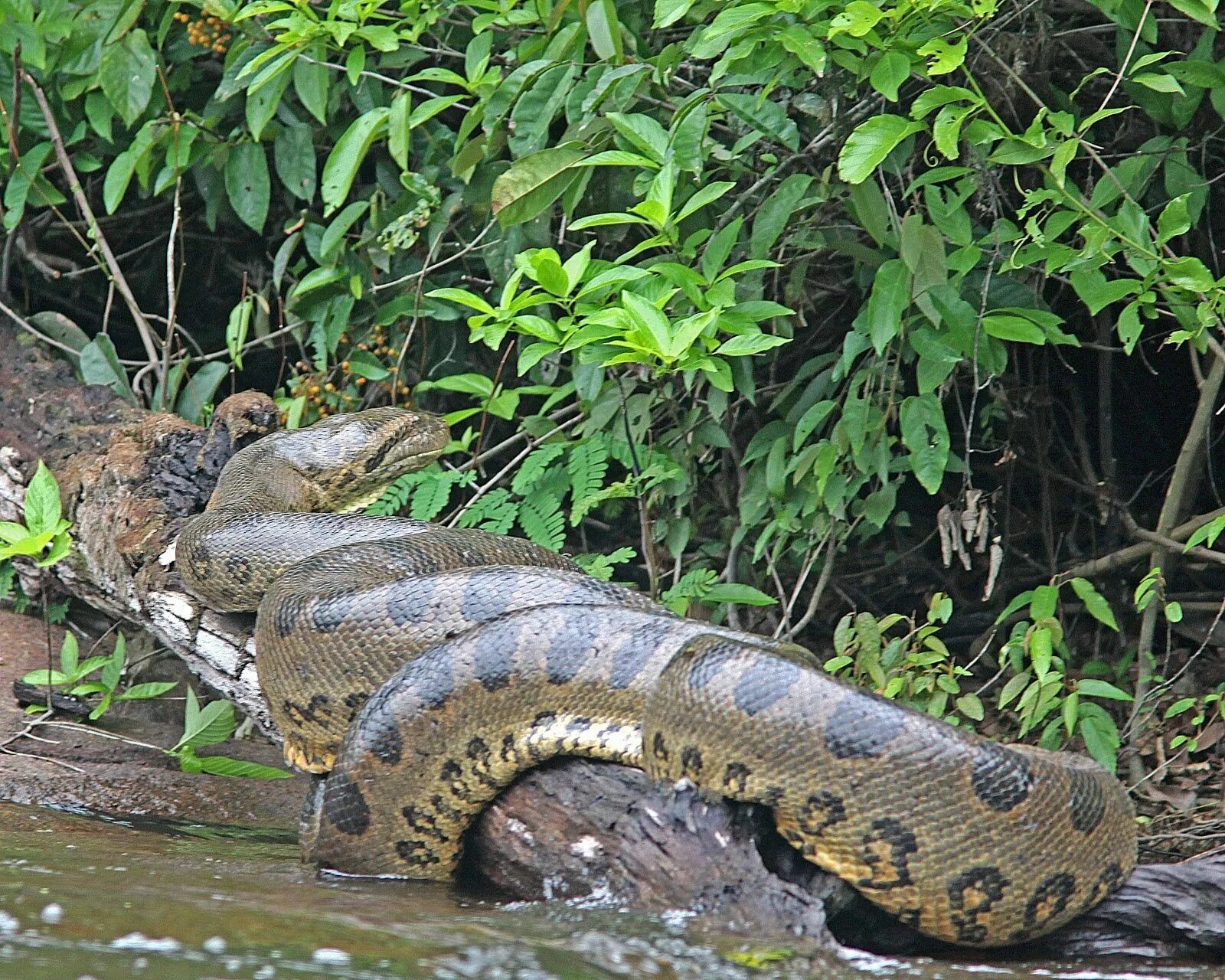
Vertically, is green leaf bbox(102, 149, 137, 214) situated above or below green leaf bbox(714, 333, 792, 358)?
above

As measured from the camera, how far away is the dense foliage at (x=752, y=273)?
479 cm

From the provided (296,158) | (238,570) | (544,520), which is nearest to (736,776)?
(238,570)

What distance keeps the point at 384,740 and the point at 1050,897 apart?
6.12ft

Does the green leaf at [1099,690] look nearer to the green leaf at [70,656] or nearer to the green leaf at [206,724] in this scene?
the green leaf at [206,724]

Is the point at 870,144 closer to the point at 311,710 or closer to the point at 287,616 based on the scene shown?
the point at 287,616

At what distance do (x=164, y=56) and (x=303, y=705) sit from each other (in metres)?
4.50

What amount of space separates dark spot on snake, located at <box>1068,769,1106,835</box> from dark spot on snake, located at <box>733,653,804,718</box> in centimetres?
76

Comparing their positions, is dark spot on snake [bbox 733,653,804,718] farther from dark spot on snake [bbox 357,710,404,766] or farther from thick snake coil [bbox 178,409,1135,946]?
dark spot on snake [bbox 357,710,404,766]

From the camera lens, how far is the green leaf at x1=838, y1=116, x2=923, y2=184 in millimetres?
4414

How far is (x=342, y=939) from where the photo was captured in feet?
10.2

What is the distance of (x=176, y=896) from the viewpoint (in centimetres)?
355

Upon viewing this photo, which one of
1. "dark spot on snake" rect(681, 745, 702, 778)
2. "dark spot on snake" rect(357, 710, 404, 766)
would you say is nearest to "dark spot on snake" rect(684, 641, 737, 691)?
"dark spot on snake" rect(681, 745, 702, 778)

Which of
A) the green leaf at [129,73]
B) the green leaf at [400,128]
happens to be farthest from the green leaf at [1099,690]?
the green leaf at [129,73]

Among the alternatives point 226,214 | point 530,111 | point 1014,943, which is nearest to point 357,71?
point 530,111
